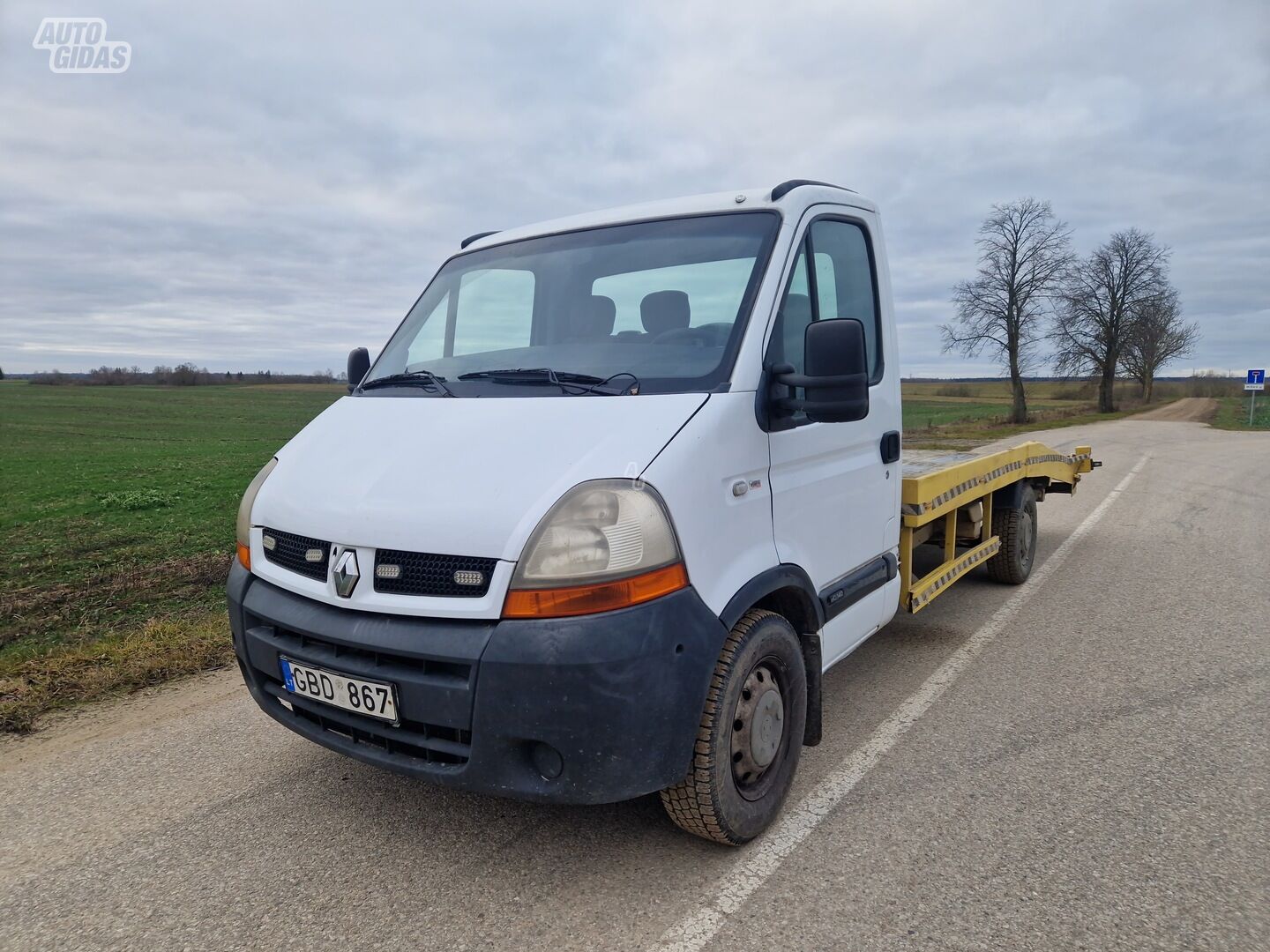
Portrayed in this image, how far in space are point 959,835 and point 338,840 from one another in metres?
2.16

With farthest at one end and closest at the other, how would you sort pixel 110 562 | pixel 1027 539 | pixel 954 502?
pixel 110 562 < pixel 1027 539 < pixel 954 502

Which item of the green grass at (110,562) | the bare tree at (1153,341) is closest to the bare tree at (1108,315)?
the bare tree at (1153,341)

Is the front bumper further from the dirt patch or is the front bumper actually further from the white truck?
the dirt patch

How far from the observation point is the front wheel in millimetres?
2566

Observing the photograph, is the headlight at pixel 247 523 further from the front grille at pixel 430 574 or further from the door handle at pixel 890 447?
the door handle at pixel 890 447

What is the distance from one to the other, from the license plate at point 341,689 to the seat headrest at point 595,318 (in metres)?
1.55

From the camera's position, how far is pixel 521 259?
12.4 feet

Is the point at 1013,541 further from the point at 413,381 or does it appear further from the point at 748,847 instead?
the point at 413,381

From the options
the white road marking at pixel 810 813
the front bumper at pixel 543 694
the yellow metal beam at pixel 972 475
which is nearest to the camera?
the front bumper at pixel 543 694

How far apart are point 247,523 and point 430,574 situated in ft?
3.58

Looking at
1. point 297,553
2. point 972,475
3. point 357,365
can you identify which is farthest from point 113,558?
point 972,475

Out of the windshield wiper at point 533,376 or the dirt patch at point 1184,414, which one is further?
the dirt patch at point 1184,414

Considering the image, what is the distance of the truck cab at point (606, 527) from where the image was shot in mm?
2342

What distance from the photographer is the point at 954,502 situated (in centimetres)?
489
